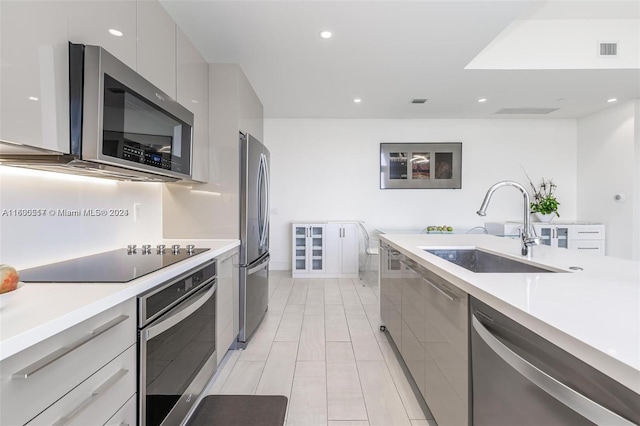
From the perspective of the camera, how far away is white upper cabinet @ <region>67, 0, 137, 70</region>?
120 centimetres

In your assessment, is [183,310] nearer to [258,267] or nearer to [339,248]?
[258,267]

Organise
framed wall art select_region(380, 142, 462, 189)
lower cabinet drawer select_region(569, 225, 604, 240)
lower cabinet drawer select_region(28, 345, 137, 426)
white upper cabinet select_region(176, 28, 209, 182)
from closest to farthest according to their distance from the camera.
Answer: lower cabinet drawer select_region(28, 345, 137, 426)
white upper cabinet select_region(176, 28, 209, 182)
lower cabinet drawer select_region(569, 225, 604, 240)
framed wall art select_region(380, 142, 462, 189)

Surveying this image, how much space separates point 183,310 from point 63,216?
778mm

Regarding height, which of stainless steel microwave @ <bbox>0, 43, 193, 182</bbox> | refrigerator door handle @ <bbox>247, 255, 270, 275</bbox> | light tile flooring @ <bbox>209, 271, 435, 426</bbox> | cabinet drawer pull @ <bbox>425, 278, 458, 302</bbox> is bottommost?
light tile flooring @ <bbox>209, 271, 435, 426</bbox>

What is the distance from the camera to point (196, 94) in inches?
90.9

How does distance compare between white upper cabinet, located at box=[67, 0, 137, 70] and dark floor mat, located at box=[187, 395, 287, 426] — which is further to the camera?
dark floor mat, located at box=[187, 395, 287, 426]

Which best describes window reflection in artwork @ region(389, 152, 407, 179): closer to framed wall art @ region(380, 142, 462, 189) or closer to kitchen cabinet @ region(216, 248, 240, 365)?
framed wall art @ region(380, 142, 462, 189)

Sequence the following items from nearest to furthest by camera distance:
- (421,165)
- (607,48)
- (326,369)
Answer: (326,369), (607,48), (421,165)

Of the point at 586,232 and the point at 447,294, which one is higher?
the point at 586,232

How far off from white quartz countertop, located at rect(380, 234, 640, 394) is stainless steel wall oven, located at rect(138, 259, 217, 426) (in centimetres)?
124

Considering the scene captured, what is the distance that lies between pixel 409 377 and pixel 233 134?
89.6 inches

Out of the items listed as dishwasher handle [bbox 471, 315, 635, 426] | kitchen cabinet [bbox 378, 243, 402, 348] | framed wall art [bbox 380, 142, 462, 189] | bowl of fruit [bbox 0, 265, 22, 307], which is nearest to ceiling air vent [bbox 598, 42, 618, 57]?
framed wall art [bbox 380, 142, 462, 189]

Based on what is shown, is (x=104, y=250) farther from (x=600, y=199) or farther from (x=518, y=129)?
(x=600, y=199)

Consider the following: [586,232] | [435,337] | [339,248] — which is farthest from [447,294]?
[586,232]
